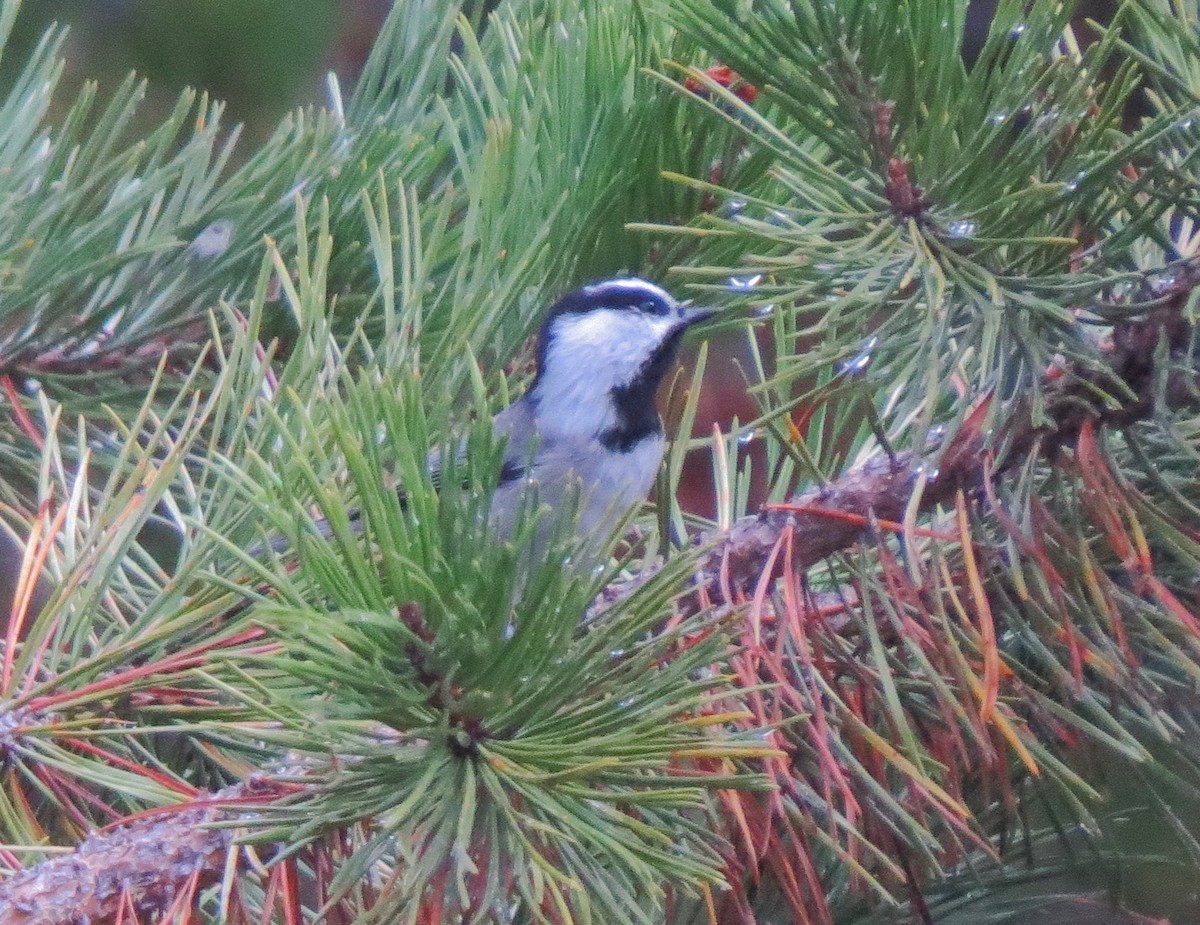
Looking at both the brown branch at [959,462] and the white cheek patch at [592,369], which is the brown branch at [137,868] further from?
the white cheek patch at [592,369]

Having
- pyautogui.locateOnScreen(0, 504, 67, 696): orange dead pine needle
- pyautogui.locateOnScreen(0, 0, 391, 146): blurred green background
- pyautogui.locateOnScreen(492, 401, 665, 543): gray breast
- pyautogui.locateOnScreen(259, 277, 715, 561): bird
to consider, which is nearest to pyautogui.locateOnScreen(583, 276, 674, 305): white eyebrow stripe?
pyautogui.locateOnScreen(259, 277, 715, 561): bird

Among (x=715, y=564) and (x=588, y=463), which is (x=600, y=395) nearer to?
(x=588, y=463)

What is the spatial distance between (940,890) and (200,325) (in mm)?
628

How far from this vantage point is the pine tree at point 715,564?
49cm

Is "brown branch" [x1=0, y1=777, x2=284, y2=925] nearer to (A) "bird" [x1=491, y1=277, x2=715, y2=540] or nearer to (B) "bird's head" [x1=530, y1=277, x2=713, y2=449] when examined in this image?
(A) "bird" [x1=491, y1=277, x2=715, y2=540]

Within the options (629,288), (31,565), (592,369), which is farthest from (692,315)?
(31,565)

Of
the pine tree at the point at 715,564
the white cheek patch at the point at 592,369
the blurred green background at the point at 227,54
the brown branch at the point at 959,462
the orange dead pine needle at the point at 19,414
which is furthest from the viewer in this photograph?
the blurred green background at the point at 227,54

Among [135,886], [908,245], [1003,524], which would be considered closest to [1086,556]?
[1003,524]

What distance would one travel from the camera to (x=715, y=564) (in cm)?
70

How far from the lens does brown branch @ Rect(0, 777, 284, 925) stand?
0.56m

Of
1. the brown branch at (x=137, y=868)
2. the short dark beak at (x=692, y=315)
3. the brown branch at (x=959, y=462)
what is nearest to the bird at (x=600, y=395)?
the short dark beak at (x=692, y=315)

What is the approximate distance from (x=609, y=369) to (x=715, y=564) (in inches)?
27.2

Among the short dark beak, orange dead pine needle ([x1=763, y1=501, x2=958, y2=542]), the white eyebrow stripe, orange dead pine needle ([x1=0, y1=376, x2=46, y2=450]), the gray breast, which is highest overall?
the white eyebrow stripe

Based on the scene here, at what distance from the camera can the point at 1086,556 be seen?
0.61 m
